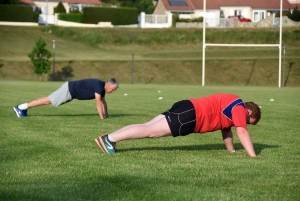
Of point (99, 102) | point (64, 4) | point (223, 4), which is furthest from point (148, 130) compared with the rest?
point (64, 4)

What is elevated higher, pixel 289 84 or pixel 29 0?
pixel 29 0

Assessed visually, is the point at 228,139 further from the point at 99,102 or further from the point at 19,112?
the point at 19,112

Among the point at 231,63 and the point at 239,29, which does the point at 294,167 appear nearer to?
the point at 231,63

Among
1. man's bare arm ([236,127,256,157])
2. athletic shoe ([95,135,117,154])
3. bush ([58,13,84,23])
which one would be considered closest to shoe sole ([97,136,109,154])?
athletic shoe ([95,135,117,154])

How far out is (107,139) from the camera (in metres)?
10.6

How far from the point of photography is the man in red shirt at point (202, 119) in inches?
401

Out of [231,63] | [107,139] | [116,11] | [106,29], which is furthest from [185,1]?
[107,139]

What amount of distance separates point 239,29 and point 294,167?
63046mm

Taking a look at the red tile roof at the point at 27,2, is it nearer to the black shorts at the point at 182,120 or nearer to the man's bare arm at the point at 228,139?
the man's bare arm at the point at 228,139

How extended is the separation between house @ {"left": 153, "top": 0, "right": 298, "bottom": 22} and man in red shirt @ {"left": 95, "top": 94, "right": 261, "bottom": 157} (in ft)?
244

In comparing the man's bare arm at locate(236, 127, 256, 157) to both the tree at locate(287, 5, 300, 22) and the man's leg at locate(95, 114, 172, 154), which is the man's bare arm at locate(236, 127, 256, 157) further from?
the tree at locate(287, 5, 300, 22)

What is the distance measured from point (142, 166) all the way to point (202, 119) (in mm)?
1283

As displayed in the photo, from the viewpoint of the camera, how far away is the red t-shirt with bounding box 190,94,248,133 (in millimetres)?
10228

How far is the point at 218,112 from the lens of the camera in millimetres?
10320
